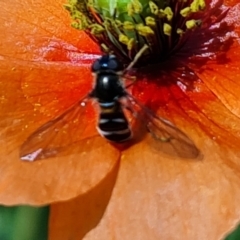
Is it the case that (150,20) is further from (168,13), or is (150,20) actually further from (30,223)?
(30,223)

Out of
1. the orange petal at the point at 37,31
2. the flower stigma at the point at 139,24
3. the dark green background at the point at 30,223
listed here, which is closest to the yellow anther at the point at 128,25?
the flower stigma at the point at 139,24

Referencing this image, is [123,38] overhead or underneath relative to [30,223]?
overhead

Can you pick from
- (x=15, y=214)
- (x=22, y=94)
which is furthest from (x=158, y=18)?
(x=15, y=214)

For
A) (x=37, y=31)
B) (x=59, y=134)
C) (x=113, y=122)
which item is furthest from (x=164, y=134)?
(x=37, y=31)

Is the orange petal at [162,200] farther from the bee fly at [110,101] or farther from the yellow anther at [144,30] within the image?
the yellow anther at [144,30]

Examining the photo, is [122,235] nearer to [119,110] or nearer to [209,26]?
[119,110]

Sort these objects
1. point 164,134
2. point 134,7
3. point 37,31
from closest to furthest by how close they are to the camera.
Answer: point 164,134
point 134,7
point 37,31

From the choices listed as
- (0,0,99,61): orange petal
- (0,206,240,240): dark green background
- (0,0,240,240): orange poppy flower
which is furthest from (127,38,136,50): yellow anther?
(0,206,240,240): dark green background
